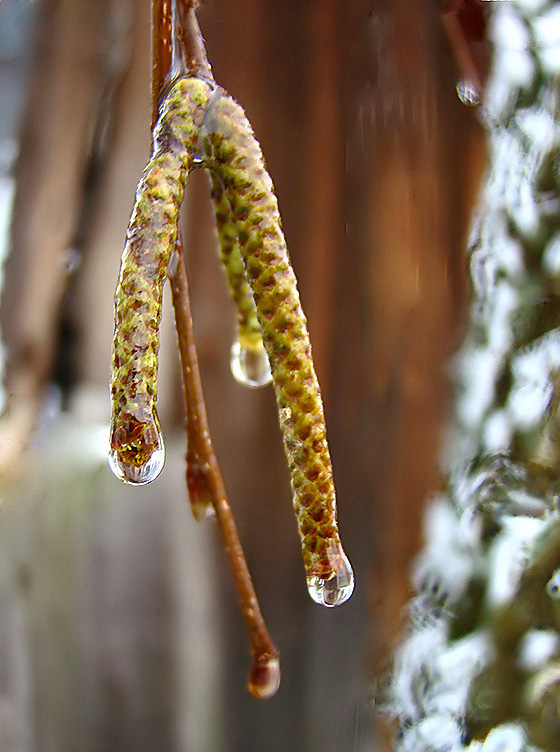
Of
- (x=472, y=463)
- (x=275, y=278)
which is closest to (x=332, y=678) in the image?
(x=472, y=463)

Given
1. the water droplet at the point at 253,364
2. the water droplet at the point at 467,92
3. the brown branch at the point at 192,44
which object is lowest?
the water droplet at the point at 253,364

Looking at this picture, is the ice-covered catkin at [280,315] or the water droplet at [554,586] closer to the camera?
the ice-covered catkin at [280,315]

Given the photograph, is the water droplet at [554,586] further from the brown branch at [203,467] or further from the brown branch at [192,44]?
the brown branch at [192,44]

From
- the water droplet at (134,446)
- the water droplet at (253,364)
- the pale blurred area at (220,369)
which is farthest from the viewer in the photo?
the pale blurred area at (220,369)

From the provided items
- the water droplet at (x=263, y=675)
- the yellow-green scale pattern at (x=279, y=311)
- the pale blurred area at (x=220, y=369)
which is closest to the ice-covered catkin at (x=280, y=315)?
the yellow-green scale pattern at (x=279, y=311)

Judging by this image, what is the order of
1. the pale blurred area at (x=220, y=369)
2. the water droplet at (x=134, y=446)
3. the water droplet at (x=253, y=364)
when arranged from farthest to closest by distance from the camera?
1. the pale blurred area at (x=220, y=369)
2. the water droplet at (x=253, y=364)
3. the water droplet at (x=134, y=446)

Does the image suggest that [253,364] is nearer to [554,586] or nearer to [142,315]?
[142,315]

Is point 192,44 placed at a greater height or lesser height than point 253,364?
greater

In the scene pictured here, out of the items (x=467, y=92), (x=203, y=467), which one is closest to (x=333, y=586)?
(x=203, y=467)
